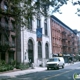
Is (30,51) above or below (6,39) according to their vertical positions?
below

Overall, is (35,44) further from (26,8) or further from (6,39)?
(26,8)

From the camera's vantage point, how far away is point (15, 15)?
22172 mm

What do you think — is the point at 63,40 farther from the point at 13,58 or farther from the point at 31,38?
the point at 13,58

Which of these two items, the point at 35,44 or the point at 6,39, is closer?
the point at 6,39

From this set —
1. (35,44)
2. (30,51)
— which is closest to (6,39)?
(30,51)

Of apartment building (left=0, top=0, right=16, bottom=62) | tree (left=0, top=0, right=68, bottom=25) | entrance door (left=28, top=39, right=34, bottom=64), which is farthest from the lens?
entrance door (left=28, top=39, right=34, bottom=64)

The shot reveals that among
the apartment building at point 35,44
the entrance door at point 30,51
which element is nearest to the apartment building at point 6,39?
the apartment building at point 35,44

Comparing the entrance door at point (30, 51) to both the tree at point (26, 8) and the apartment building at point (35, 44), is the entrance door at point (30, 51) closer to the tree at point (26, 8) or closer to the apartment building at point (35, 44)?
the apartment building at point (35, 44)

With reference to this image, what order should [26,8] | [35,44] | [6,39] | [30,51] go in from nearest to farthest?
[26,8] < [6,39] < [30,51] < [35,44]

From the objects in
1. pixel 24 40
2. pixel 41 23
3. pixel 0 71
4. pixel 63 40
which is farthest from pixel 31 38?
pixel 63 40

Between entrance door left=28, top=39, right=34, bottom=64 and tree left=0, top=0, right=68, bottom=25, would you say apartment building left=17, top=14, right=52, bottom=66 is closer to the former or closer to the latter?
entrance door left=28, top=39, right=34, bottom=64

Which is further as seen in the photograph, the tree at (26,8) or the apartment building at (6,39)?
the apartment building at (6,39)

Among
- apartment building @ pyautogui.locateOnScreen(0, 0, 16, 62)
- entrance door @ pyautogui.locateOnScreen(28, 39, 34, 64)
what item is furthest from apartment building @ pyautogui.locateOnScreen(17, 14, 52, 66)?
apartment building @ pyautogui.locateOnScreen(0, 0, 16, 62)

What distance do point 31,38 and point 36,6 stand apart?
25.6m
